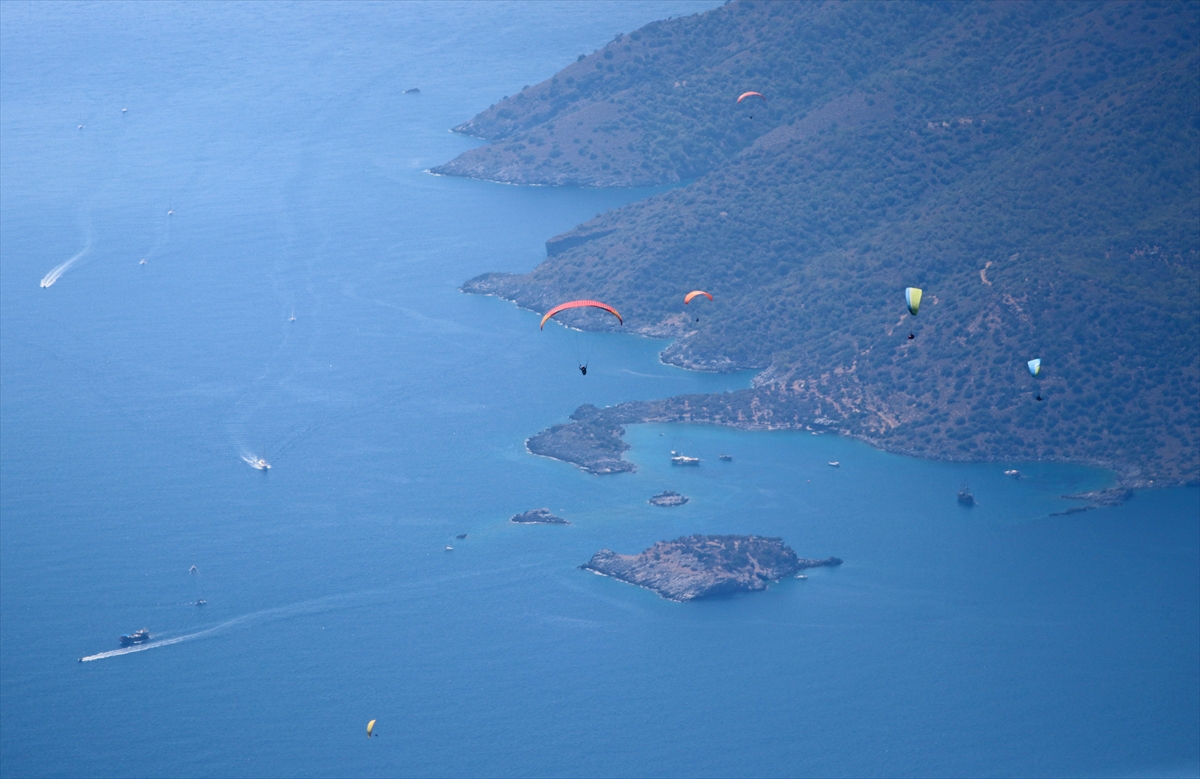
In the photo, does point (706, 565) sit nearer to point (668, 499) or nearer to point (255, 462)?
point (668, 499)

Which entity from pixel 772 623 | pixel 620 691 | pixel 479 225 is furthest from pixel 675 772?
pixel 479 225

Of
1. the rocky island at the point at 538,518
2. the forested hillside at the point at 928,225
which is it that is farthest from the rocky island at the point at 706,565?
the forested hillside at the point at 928,225

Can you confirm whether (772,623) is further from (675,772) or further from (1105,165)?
(1105,165)

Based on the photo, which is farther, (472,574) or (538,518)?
(538,518)

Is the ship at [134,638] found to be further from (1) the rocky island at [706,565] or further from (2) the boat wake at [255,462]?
(1) the rocky island at [706,565]

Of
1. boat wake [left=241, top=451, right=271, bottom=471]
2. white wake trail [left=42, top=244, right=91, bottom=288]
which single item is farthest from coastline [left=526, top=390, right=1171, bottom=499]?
white wake trail [left=42, top=244, right=91, bottom=288]

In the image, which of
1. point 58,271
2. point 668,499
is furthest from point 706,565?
point 58,271
